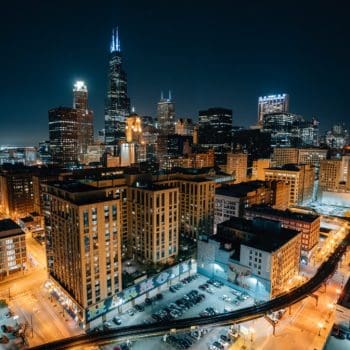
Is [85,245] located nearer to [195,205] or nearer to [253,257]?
[253,257]

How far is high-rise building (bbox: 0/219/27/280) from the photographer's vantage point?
290ft

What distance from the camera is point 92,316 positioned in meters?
65.7

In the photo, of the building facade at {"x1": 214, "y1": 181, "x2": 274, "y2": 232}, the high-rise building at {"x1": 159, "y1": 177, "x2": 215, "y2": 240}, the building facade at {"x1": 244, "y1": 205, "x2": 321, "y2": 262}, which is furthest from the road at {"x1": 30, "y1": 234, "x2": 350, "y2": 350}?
the building facade at {"x1": 214, "y1": 181, "x2": 274, "y2": 232}

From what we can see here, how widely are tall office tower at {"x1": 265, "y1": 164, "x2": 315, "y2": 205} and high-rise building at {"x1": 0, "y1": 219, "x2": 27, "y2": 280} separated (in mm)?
145637

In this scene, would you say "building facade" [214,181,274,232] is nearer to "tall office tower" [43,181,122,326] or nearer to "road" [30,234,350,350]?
"road" [30,234,350,350]

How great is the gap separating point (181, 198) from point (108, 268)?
50.9 metres

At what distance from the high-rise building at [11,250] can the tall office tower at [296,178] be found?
14564cm

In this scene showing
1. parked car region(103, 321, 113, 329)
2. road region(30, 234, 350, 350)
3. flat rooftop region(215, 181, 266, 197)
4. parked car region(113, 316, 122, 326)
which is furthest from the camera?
flat rooftop region(215, 181, 266, 197)

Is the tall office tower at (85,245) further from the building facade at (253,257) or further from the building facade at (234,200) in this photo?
the building facade at (234,200)

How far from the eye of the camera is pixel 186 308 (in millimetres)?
72500

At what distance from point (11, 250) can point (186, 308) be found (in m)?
63.5

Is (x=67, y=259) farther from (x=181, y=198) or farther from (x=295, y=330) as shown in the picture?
(x=295, y=330)

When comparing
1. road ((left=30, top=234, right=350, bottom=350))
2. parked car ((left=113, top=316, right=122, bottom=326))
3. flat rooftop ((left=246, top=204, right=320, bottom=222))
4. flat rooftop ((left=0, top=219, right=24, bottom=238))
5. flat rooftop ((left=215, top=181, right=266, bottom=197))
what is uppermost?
flat rooftop ((left=215, top=181, right=266, bottom=197))

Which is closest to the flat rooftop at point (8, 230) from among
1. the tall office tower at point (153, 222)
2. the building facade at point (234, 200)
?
the tall office tower at point (153, 222)
